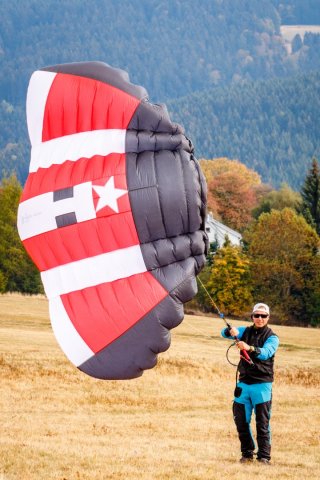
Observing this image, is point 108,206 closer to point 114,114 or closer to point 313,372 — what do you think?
point 114,114

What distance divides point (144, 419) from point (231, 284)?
205 feet

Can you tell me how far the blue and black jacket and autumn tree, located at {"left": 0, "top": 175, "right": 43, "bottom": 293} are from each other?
85.3 metres

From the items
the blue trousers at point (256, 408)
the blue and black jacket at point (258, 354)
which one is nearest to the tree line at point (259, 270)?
the blue trousers at point (256, 408)

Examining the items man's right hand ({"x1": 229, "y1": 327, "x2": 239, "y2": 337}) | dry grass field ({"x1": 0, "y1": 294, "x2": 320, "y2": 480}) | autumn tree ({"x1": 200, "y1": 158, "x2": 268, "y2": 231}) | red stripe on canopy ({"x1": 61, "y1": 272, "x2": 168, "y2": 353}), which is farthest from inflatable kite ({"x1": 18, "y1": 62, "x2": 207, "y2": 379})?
autumn tree ({"x1": 200, "y1": 158, "x2": 268, "y2": 231})

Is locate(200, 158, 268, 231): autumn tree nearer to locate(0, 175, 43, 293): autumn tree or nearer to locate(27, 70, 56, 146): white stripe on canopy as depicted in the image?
locate(0, 175, 43, 293): autumn tree

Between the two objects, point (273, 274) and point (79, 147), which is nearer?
point (79, 147)

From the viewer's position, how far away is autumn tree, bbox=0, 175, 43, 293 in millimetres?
104125

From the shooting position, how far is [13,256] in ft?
348

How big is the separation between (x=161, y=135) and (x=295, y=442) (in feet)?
26.4

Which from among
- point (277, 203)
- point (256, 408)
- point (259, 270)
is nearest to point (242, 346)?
point (256, 408)

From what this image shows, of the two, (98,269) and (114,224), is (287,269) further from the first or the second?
(114,224)

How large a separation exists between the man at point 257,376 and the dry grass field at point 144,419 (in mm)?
530

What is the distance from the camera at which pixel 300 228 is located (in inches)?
3794

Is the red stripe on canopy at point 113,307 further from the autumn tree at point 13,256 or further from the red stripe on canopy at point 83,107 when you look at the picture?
the autumn tree at point 13,256
